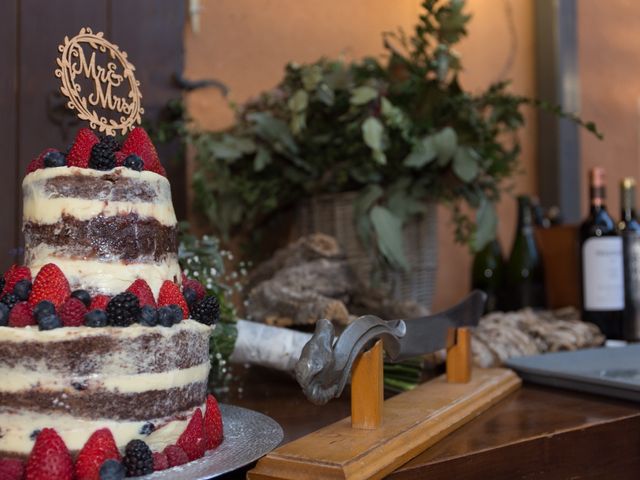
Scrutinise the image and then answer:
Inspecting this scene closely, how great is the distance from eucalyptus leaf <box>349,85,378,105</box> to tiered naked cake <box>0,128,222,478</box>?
81 centimetres

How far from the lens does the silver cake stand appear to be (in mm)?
654

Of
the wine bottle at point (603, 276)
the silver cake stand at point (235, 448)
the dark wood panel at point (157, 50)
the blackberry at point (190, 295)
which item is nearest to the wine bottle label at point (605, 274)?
the wine bottle at point (603, 276)

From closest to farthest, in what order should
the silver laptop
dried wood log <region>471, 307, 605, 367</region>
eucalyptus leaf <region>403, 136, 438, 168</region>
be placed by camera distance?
the silver laptop → dried wood log <region>471, 307, 605, 367</region> → eucalyptus leaf <region>403, 136, 438, 168</region>

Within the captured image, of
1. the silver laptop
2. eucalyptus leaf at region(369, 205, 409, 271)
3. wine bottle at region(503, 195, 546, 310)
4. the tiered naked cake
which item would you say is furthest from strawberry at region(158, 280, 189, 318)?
wine bottle at region(503, 195, 546, 310)

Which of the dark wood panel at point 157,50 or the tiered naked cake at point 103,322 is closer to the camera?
the tiered naked cake at point 103,322

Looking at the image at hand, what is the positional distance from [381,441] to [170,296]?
0.25 meters

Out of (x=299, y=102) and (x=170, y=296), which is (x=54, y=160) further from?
(x=299, y=102)

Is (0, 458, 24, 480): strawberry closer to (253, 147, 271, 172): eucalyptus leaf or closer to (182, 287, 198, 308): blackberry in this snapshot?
(182, 287, 198, 308): blackberry

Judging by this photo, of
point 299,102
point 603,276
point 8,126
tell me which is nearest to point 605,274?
point 603,276

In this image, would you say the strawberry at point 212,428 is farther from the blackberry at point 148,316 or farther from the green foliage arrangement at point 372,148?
the green foliage arrangement at point 372,148

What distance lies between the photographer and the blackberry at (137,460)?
0.66 metres

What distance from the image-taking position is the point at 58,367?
2.19ft

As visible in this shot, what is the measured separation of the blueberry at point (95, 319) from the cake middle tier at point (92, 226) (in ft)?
0.17

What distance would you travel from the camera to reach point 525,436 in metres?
0.86
